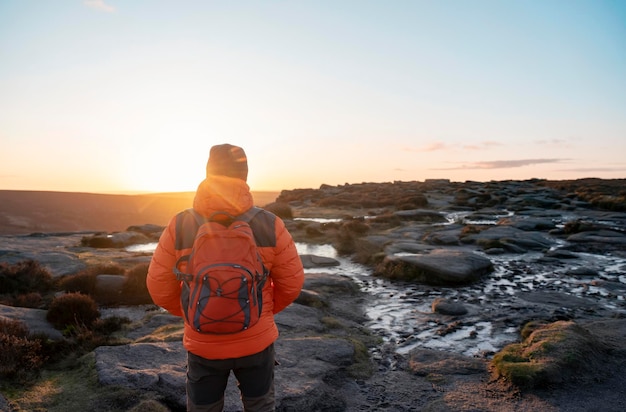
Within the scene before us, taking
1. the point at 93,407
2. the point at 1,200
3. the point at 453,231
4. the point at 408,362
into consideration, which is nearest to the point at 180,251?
the point at 93,407

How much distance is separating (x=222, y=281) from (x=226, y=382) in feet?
3.22

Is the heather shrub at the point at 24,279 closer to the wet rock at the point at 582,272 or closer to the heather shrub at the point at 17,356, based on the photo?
the heather shrub at the point at 17,356

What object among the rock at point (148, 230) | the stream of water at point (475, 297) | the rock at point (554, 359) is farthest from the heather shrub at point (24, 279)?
the rock at point (148, 230)

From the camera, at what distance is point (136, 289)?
11.5m

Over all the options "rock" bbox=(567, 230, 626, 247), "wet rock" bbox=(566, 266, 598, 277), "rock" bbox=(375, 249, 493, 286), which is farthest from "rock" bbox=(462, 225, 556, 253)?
"rock" bbox=(375, 249, 493, 286)

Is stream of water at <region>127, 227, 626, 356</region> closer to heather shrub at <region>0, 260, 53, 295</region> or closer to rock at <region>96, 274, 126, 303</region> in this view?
rock at <region>96, 274, 126, 303</region>

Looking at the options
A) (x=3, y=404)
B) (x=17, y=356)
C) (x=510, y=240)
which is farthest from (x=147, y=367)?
(x=510, y=240)

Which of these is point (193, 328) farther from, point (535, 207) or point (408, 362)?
point (535, 207)

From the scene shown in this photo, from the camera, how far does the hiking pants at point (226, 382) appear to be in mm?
3420

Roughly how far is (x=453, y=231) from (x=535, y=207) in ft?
54.9

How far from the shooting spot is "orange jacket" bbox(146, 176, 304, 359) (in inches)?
132

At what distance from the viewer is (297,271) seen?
381 cm

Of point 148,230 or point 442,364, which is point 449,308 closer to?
point 442,364

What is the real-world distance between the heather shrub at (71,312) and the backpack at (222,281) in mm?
6437
